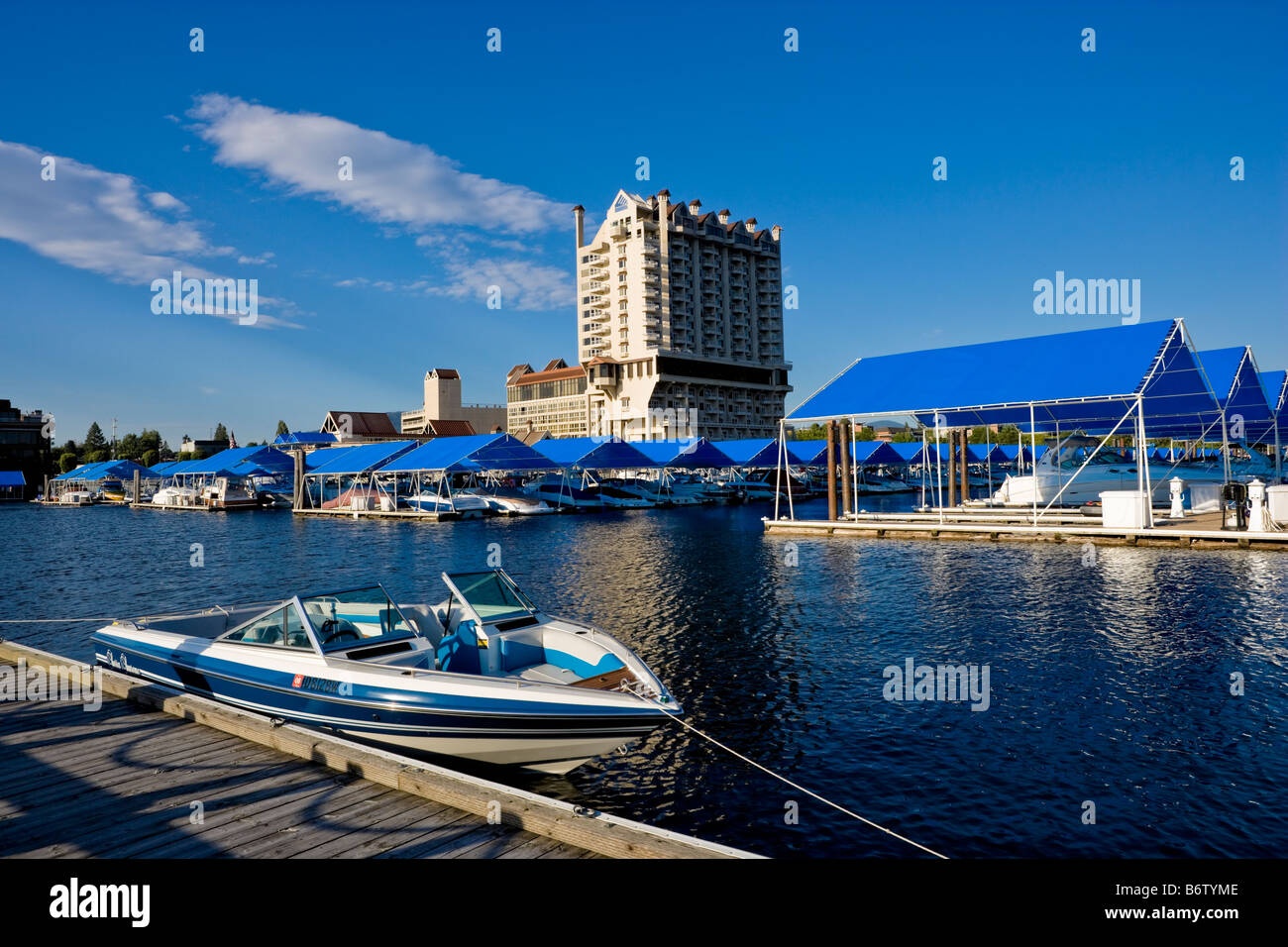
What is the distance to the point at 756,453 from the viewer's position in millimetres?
69188

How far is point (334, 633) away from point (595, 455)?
2140 inches

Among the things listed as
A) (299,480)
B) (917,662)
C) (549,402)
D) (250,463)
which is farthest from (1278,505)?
(549,402)

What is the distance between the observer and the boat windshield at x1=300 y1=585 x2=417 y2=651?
432 inches

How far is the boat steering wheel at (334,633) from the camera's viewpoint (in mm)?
10836

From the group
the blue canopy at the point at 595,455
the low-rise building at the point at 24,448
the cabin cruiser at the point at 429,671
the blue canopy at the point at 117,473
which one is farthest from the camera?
the low-rise building at the point at 24,448

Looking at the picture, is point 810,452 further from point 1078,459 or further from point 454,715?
point 454,715

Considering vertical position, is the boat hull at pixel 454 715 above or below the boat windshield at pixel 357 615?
below


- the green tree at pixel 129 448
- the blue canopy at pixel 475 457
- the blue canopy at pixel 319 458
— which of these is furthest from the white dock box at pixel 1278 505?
the green tree at pixel 129 448

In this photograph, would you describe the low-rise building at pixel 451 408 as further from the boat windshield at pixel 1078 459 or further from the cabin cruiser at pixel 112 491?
the boat windshield at pixel 1078 459

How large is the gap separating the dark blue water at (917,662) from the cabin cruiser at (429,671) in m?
1.34

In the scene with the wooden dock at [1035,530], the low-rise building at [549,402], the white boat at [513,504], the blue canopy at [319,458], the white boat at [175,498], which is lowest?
the wooden dock at [1035,530]

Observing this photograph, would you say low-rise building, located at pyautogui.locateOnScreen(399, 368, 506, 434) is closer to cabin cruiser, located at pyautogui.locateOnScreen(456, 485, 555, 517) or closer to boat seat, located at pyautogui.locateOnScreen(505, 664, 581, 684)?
cabin cruiser, located at pyautogui.locateOnScreen(456, 485, 555, 517)
